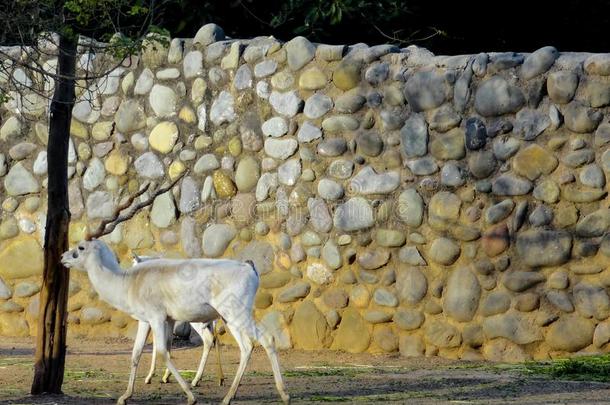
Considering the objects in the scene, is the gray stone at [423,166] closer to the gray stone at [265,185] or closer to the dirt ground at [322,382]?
the gray stone at [265,185]

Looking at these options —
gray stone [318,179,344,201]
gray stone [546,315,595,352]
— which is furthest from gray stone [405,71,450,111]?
gray stone [546,315,595,352]

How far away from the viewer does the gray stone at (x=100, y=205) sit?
40.6ft

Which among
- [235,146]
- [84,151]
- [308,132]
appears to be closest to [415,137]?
[308,132]

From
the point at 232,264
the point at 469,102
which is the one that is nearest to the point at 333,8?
the point at 469,102

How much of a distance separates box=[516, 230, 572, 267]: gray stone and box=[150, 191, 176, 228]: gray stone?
10.5 ft

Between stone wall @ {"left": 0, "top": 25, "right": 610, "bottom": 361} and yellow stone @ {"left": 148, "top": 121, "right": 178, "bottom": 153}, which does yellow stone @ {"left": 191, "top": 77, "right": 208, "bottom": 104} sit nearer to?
stone wall @ {"left": 0, "top": 25, "right": 610, "bottom": 361}

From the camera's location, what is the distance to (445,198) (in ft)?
35.6

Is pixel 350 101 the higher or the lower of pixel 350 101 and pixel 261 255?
the higher

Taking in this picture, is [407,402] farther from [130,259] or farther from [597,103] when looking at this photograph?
[130,259]

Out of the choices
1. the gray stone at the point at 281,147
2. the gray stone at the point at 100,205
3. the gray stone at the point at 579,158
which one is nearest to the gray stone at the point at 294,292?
the gray stone at the point at 281,147

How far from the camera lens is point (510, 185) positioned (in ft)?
34.8

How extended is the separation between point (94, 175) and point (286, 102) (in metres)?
2.06

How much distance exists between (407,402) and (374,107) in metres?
3.41

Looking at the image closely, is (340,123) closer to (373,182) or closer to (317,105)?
(317,105)
